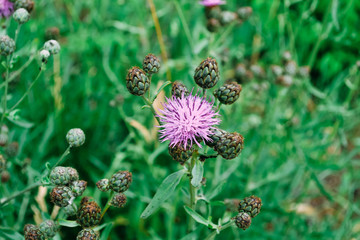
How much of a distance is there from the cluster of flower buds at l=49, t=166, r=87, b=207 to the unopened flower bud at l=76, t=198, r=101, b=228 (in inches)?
2.7

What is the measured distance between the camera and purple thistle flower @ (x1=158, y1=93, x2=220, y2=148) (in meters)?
1.70

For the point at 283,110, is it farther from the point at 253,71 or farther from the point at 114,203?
the point at 114,203

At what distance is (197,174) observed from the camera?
1682mm

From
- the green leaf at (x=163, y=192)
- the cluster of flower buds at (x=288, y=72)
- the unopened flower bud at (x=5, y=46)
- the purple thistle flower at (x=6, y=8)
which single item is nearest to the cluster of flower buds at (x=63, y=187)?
the green leaf at (x=163, y=192)

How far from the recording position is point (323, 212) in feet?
13.1

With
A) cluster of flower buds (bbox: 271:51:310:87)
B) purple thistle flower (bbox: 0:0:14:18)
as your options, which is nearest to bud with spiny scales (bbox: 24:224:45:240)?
purple thistle flower (bbox: 0:0:14:18)

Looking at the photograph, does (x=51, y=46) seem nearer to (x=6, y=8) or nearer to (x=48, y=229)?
(x=6, y=8)

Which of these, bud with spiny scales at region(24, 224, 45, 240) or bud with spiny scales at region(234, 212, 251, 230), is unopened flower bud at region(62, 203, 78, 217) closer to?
bud with spiny scales at region(24, 224, 45, 240)

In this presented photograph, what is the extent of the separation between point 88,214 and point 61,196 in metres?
0.14

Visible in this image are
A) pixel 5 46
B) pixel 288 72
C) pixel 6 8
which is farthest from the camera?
pixel 288 72

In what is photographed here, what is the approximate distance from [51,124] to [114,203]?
4.55 ft

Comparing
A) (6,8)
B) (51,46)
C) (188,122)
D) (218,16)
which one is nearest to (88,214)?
(188,122)

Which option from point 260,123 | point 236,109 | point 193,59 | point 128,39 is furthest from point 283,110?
point 128,39

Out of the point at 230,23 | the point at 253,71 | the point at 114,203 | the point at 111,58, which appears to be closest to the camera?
the point at 114,203
